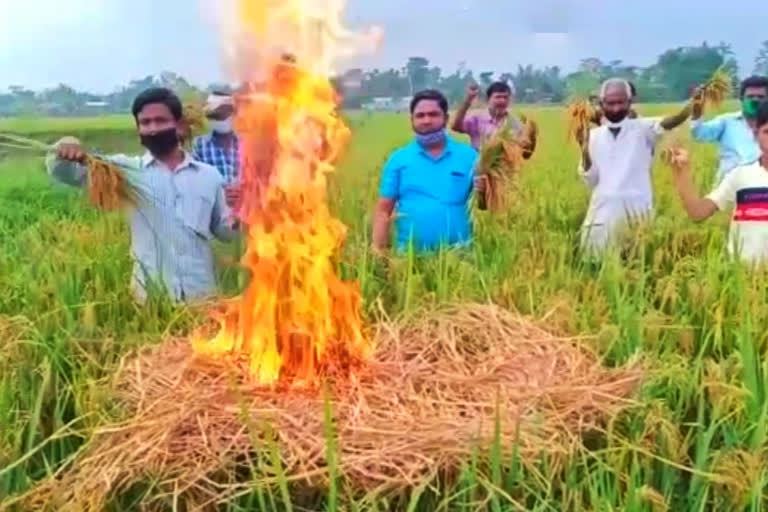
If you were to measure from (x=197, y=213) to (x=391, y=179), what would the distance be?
917 millimetres

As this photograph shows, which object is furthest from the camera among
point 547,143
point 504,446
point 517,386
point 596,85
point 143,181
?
point 547,143

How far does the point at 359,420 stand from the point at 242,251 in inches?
54.7

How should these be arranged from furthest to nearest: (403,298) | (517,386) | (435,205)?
(435,205) < (403,298) < (517,386)

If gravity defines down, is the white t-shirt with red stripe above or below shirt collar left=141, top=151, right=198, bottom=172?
below

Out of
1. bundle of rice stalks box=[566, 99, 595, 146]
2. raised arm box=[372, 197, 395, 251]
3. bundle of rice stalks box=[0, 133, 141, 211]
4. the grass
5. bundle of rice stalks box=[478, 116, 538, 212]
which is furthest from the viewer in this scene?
bundle of rice stalks box=[566, 99, 595, 146]

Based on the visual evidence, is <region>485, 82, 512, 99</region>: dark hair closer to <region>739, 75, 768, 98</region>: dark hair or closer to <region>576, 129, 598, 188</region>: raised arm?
<region>576, 129, 598, 188</region>: raised arm

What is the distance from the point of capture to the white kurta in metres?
4.67

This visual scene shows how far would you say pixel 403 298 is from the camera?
317 centimetres

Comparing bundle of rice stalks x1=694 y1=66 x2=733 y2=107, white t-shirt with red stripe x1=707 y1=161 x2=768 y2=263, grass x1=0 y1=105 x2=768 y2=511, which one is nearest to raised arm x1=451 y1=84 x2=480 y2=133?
bundle of rice stalks x1=694 y1=66 x2=733 y2=107

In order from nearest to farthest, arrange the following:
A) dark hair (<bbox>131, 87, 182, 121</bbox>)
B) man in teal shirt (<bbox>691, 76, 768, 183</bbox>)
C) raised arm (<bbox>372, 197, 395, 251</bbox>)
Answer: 1. dark hair (<bbox>131, 87, 182, 121</bbox>)
2. raised arm (<bbox>372, 197, 395, 251</bbox>)
3. man in teal shirt (<bbox>691, 76, 768, 183</bbox>)

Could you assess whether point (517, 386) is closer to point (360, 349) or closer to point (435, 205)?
point (360, 349)

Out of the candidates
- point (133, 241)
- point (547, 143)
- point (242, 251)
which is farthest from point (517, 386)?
point (547, 143)

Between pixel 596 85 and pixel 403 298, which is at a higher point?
pixel 596 85

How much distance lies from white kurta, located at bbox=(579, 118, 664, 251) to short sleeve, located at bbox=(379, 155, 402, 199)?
857 millimetres
